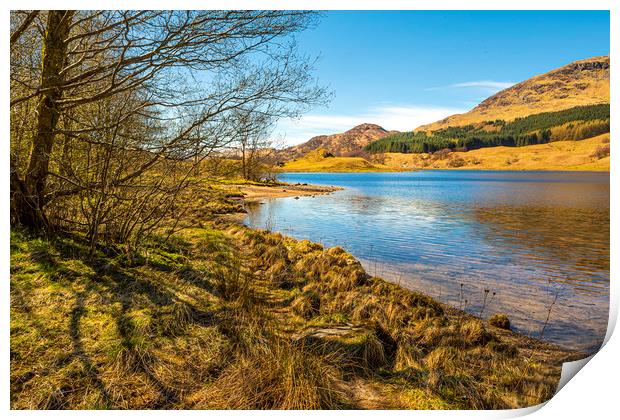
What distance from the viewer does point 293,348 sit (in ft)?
11.0

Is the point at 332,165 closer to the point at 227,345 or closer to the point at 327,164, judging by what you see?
the point at 327,164

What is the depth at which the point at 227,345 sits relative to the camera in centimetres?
362

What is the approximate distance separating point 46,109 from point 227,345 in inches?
162

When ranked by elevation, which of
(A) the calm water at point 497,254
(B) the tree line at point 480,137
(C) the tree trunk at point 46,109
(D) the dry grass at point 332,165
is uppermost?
(B) the tree line at point 480,137

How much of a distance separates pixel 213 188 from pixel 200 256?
1.34 meters

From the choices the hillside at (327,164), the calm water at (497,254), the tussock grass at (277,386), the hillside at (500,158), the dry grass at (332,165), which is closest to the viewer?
the tussock grass at (277,386)

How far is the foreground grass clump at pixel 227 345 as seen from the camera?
2.93 meters

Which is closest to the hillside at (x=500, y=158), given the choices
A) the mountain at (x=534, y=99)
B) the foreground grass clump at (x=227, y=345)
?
the mountain at (x=534, y=99)

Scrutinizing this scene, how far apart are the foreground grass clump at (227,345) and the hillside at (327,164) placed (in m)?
101

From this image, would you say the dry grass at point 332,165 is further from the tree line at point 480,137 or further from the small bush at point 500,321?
the small bush at point 500,321

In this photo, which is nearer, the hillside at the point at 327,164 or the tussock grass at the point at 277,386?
the tussock grass at the point at 277,386

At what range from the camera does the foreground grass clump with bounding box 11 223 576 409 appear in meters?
2.93

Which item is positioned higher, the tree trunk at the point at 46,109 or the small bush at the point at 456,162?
the small bush at the point at 456,162
